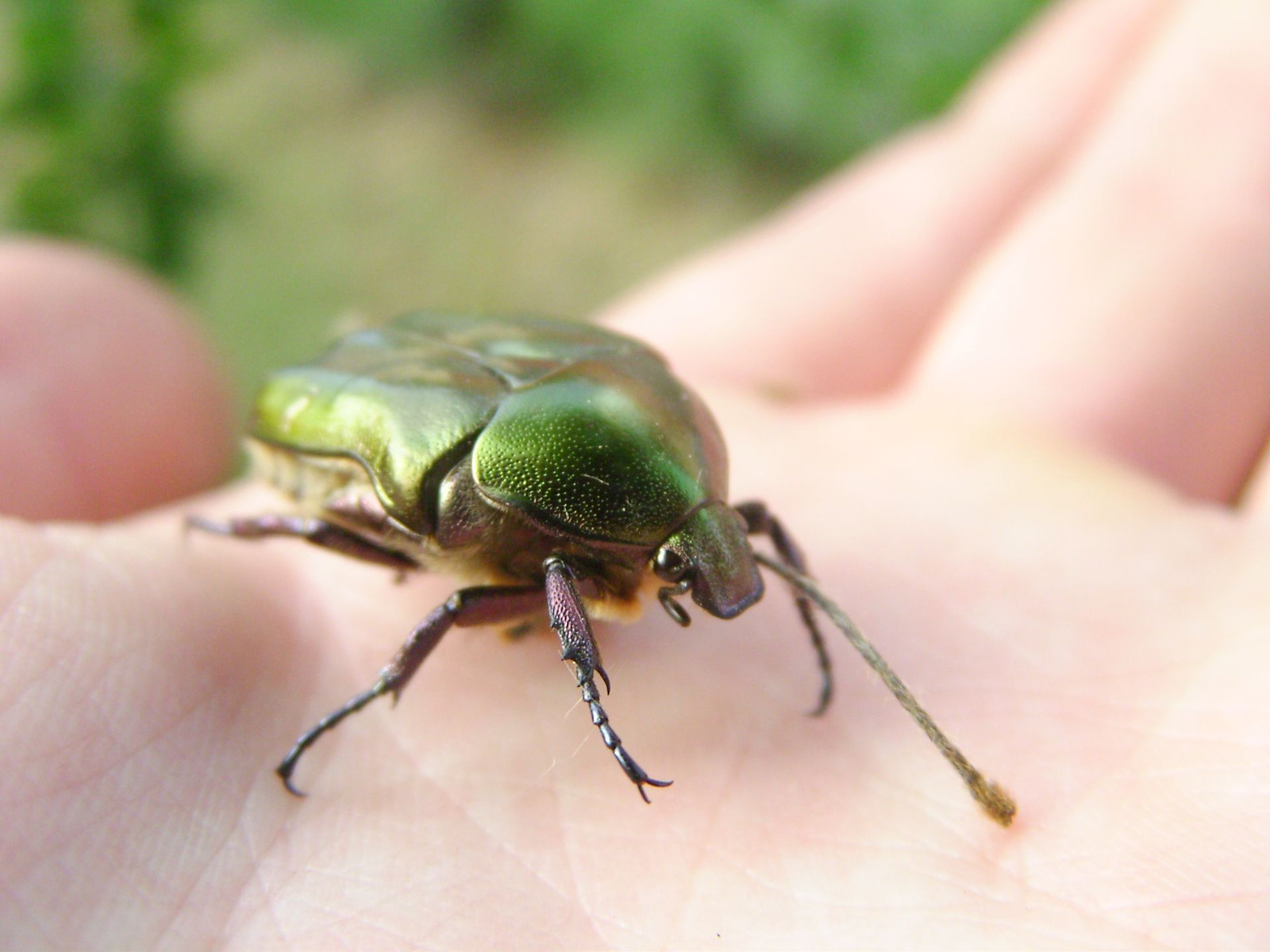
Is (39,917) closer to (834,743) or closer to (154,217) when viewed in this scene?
(834,743)

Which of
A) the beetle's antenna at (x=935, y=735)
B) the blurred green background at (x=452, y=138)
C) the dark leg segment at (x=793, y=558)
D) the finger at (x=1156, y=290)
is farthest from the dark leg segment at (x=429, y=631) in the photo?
the blurred green background at (x=452, y=138)

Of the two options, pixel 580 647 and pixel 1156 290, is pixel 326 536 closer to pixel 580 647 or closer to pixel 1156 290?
pixel 580 647

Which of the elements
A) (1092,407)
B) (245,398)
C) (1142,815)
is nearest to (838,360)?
(1092,407)

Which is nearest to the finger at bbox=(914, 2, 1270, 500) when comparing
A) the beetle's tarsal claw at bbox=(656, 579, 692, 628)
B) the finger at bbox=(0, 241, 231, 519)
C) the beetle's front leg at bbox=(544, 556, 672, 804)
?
the beetle's tarsal claw at bbox=(656, 579, 692, 628)

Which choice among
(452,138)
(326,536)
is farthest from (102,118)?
(452,138)

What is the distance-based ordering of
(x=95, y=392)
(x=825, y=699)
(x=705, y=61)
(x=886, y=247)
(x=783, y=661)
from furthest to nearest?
1. (x=705, y=61)
2. (x=886, y=247)
3. (x=95, y=392)
4. (x=783, y=661)
5. (x=825, y=699)

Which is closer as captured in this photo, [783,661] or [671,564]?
[671,564]

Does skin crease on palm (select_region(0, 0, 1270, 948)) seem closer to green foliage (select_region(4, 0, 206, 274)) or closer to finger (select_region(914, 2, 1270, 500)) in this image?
finger (select_region(914, 2, 1270, 500))
